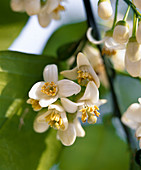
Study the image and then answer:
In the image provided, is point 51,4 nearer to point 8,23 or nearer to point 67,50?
point 67,50

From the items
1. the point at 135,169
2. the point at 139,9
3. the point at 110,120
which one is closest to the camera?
the point at 139,9

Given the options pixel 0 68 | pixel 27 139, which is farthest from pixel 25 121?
pixel 0 68

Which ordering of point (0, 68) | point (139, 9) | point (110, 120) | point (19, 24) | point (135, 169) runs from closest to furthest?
1. point (139, 9)
2. point (0, 68)
3. point (135, 169)
4. point (19, 24)
5. point (110, 120)

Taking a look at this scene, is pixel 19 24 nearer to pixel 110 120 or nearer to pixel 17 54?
pixel 17 54

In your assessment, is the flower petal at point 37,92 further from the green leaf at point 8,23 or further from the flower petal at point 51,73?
the green leaf at point 8,23

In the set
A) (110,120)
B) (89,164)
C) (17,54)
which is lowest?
(89,164)

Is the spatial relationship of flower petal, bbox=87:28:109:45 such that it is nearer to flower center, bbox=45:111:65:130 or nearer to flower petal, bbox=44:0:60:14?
flower petal, bbox=44:0:60:14

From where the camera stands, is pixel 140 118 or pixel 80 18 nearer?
pixel 140 118

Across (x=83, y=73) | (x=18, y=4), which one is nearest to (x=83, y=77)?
→ (x=83, y=73)
